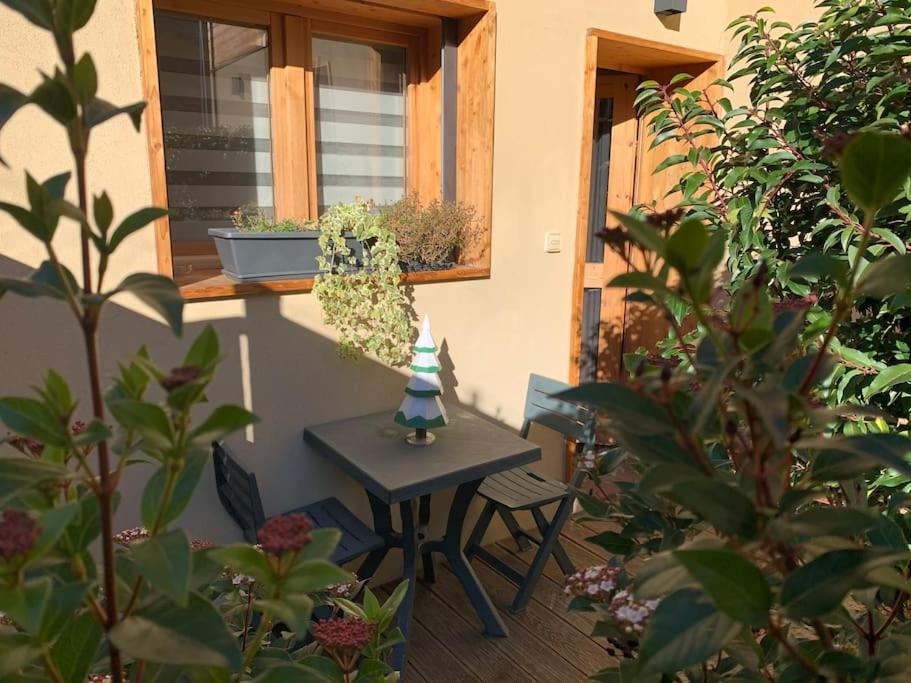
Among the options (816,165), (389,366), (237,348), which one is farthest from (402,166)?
(816,165)

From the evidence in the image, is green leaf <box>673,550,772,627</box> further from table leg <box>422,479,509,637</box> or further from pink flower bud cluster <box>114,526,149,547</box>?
table leg <box>422,479,509,637</box>

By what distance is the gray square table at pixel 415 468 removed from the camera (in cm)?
228

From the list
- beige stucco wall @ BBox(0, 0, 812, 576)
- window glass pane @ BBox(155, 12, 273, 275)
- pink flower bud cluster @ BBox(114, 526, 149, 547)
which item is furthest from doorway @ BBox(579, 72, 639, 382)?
pink flower bud cluster @ BBox(114, 526, 149, 547)

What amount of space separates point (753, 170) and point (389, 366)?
163cm

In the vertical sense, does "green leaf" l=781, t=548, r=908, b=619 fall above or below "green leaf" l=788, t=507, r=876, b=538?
below

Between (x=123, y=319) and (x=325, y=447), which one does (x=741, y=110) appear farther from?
(x=123, y=319)

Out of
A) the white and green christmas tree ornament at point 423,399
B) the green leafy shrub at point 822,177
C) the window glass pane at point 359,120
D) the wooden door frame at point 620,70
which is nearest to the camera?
the green leafy shrub at point 822,177

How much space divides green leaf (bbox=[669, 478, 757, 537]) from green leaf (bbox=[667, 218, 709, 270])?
17 cm

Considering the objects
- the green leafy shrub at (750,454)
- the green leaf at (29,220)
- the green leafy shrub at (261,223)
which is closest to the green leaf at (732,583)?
the green leafy shrub at (750,454)

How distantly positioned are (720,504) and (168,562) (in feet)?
1.40

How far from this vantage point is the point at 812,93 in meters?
1.83

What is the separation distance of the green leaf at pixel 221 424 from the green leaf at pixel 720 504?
0.34 metres

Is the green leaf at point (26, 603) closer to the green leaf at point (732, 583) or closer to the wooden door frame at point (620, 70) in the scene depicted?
the green leaf at point (732, 583)

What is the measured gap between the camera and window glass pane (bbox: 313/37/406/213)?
2869mm
